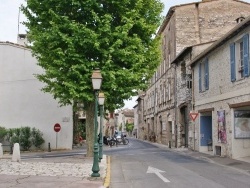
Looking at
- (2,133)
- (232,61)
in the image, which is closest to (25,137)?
(2,133)

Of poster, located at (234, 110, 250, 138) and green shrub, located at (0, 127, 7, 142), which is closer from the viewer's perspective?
poster, located at (234, 110, 250, 138)

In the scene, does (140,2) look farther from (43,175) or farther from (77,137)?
(77,137)

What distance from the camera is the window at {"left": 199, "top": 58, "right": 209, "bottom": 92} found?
2453 cm

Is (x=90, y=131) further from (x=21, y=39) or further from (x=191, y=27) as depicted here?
(x=21, y=39)

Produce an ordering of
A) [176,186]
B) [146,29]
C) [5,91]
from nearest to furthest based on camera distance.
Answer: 1. [176,186]
2. [146,29]
3. [5,91]

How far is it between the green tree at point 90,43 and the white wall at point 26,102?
11.9 metres

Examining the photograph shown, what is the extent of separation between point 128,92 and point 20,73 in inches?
600

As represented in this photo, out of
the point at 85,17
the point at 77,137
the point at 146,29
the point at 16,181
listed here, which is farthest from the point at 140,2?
the point at 77,137

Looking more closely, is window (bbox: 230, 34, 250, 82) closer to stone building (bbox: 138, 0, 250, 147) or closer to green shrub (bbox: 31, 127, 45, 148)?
stone building (bbox: 138, 0, 250, 147)

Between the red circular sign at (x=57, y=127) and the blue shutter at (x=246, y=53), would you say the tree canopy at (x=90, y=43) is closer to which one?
the blue shutter at (x=246, y=53)

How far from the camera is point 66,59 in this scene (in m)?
18.3

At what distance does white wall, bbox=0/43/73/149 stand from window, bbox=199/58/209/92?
11.6 m

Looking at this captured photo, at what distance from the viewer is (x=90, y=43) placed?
1775 cm

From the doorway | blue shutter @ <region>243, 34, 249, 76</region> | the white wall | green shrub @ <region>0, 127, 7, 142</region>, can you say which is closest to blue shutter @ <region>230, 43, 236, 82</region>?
blue shutter @ <region>243, 34, 249, 76</region>
